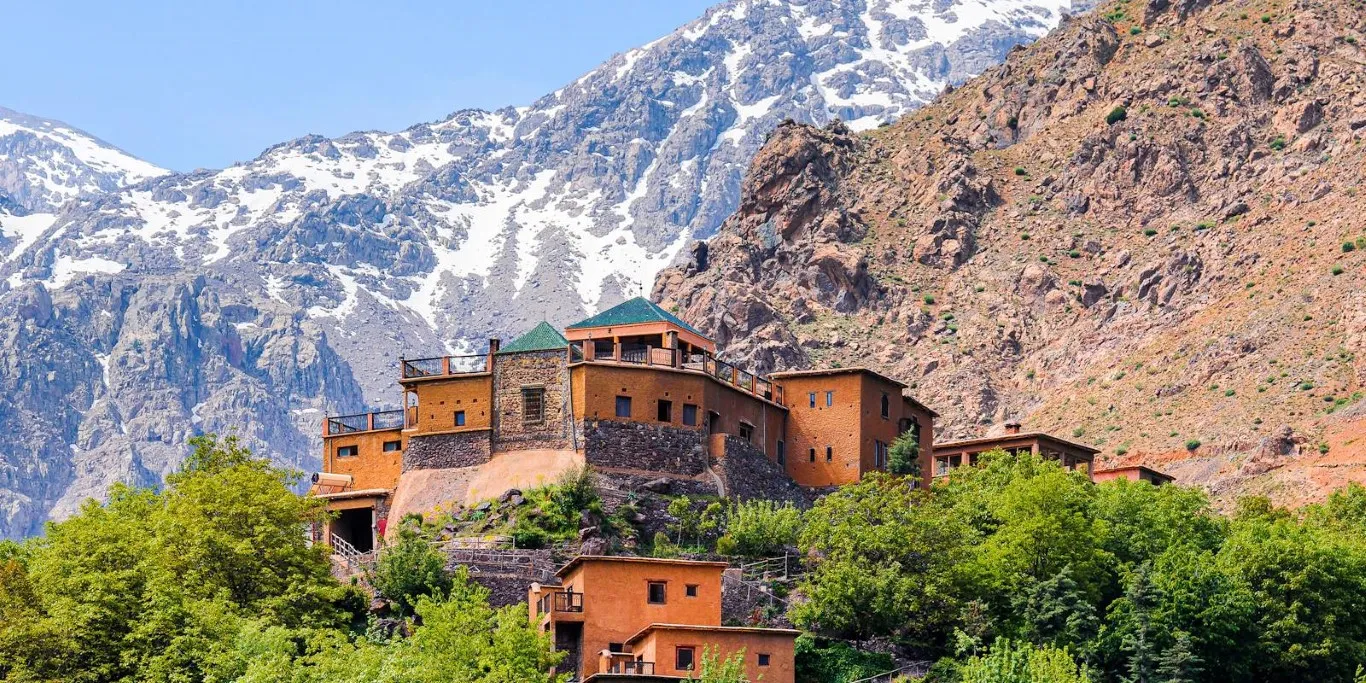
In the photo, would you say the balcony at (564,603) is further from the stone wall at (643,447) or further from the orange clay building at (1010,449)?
the orange clay building at (1010,449)

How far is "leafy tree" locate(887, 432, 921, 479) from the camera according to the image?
10419 cm

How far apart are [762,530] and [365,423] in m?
23.7

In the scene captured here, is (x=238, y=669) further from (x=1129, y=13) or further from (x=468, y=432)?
(x=1129, y=13)

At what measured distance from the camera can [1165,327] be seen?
158m

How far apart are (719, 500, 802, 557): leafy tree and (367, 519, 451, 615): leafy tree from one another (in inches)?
485

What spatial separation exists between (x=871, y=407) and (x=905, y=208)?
7942 cm

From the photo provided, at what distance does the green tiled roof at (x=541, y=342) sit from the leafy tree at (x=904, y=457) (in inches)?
648

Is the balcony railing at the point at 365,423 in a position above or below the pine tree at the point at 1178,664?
above

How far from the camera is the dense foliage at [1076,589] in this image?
273 ft

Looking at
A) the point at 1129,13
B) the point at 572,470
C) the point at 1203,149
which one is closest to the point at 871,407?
the point at 572,470

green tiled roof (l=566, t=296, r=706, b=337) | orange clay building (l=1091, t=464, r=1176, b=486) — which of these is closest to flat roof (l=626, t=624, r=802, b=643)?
green tiled roof (l=566, t=296, r=706, b=337)

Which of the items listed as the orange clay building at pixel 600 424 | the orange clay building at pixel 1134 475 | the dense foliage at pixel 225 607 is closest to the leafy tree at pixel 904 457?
the orange clay building at pixel 600 424

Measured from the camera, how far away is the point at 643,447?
97.2m

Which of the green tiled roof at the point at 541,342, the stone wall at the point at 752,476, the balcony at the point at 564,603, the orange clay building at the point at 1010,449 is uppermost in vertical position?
the green tiled roof at the point at 541,342
